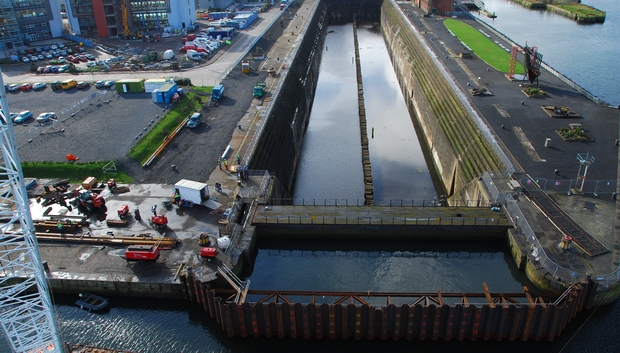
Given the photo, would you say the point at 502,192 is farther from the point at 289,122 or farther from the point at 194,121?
the point at 194,121

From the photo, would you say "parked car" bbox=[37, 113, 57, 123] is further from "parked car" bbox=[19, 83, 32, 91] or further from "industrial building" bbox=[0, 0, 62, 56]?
"industrial building" bbox=[0, 0, 62, 56]

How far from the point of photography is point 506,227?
43.8 metres

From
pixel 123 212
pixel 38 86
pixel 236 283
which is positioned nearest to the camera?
pixel 236 283

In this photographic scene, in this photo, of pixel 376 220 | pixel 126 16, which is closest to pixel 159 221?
pixel 376 220

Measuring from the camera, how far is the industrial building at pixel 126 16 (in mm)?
135250

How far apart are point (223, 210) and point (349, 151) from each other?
120 ft

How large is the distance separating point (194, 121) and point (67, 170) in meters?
17.8

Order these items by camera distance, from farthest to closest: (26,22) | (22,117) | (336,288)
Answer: (26,22)
(22,117)
(336,288)

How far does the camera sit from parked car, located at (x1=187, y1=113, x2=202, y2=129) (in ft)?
213

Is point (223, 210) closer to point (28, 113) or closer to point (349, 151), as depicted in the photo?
point (349, 151)

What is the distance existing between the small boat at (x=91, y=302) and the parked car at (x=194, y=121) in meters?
31.8

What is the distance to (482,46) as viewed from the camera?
10300 cm

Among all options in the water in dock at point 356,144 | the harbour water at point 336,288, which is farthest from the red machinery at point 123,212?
the water in dock at point 356,144

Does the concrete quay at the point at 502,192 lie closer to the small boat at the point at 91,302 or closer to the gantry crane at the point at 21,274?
the small boat at the point at 91,302
